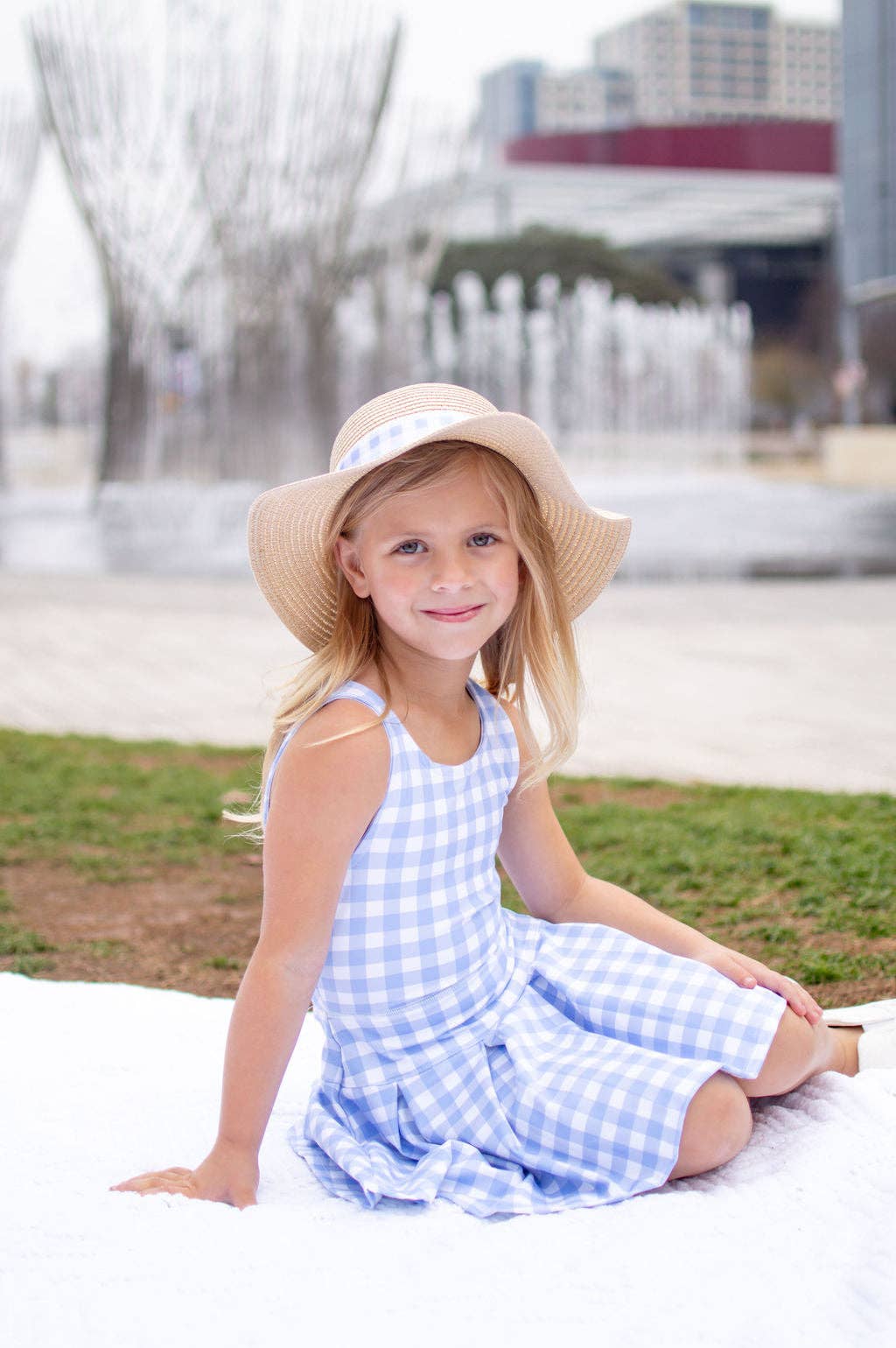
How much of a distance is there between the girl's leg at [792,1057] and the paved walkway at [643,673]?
168 cm

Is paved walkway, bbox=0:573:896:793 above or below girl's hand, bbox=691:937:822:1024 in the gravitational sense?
below

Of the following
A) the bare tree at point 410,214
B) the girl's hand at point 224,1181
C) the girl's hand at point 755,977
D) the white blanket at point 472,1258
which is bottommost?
the white blanket at point 472,1258

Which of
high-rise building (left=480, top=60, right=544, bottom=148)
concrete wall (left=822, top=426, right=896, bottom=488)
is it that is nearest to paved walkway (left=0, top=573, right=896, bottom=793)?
concrete wall (left=822, top=426, right=896, bottom=488)

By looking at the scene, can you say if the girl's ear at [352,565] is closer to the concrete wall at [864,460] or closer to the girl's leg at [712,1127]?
the girl's leg at [712,1127]

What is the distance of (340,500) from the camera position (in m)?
1.74

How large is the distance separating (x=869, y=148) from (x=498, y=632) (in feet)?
123

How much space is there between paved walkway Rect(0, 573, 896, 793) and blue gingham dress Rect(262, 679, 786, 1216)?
154cm

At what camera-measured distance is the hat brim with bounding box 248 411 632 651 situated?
5.57 feet

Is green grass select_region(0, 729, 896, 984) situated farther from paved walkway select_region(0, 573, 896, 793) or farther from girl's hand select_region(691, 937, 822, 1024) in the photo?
girl's hand select_region(691, 937, 822, 1024)

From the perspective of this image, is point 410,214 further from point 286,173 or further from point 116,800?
point 116,800

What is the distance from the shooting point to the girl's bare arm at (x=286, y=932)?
163 cm

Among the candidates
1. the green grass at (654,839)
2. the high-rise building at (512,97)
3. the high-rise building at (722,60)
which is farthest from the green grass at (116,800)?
the high-rise building at (512,97)

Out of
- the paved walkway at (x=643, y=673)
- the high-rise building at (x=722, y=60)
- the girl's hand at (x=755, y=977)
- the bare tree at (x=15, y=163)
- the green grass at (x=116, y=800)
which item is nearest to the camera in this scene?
the girl's hand at (x=755, y=977)

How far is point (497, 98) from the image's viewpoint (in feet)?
302
